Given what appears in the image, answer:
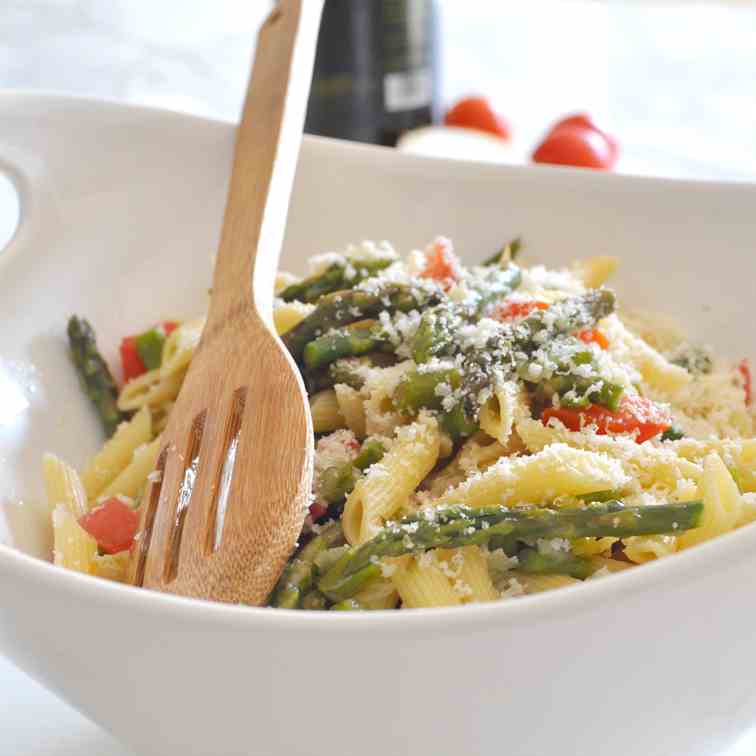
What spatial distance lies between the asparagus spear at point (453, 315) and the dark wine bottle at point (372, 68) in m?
1.60

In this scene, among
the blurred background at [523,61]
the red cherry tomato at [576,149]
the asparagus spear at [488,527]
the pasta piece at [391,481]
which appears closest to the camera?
the asparagus spear at [488,527]

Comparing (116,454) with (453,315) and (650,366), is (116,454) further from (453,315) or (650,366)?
(650,366)

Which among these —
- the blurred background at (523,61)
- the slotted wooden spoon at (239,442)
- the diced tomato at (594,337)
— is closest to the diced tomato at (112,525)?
the slotted wooden spoon at (239,442)

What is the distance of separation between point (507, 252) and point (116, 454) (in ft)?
2.76

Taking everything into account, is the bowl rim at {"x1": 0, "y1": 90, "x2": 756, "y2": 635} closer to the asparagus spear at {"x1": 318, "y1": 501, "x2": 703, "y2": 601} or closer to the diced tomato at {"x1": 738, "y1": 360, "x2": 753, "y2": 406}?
the asparagus spear at {"x1": 318, "y1": 501, "x2": 703, "y2": 601}

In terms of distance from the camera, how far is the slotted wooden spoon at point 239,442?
1.44 m

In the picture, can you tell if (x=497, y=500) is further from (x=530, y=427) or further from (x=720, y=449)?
(x=720, y=449)

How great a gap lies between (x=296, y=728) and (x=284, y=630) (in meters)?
0.17

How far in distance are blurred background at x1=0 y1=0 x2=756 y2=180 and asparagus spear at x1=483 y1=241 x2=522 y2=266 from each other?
1.20 metres

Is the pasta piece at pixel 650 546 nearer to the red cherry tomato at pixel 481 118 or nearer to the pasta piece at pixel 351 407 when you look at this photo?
the pasta piece at pixel 351 407

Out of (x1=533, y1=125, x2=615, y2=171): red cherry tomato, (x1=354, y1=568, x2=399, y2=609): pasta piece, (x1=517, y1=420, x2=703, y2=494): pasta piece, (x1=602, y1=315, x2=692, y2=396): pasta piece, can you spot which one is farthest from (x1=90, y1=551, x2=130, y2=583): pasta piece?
(x1=533, y1=125, x2=615, y2=171): red cherry tomato

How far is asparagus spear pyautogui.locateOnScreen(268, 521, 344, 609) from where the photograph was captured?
146 centimetres

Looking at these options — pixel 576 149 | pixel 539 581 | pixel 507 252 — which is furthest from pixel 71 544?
pixel 576 149

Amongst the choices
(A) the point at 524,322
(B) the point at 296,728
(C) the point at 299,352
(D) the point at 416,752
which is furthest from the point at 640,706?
(C) the point at 299,352
